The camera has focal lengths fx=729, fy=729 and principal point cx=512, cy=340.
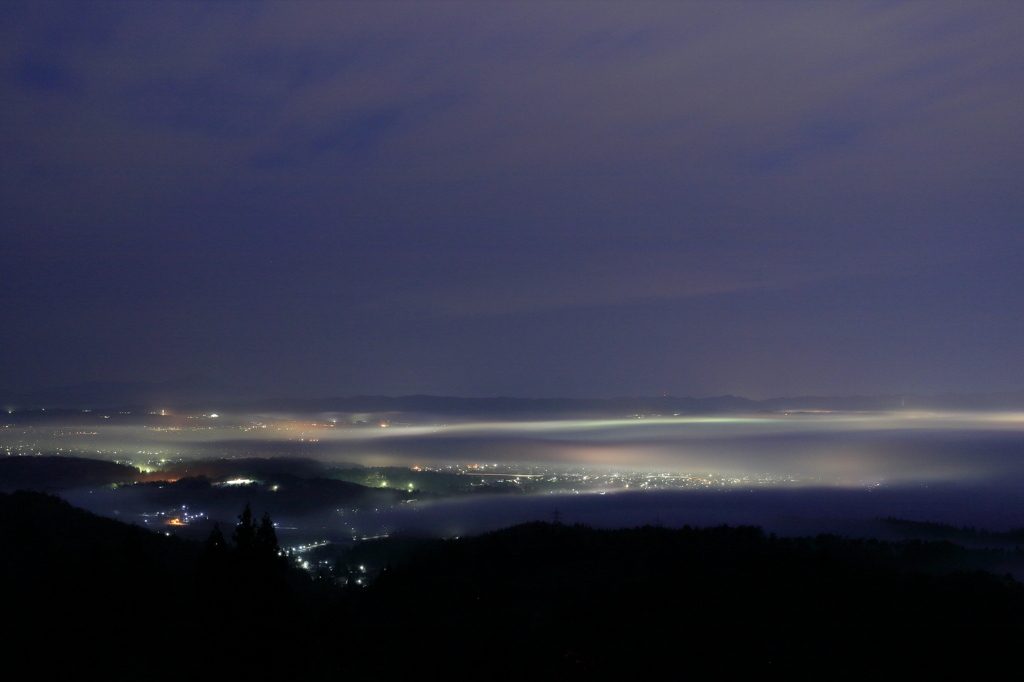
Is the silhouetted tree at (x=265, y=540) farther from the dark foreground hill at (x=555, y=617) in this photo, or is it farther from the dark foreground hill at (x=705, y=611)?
the dark foreground hill at (x=705, y=611)

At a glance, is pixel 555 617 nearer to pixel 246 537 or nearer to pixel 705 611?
pixel 705 611

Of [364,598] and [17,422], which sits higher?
[17,422]

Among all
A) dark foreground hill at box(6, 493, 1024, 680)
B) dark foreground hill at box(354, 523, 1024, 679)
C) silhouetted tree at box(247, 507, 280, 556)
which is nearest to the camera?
dark foreground hill at box(6, 493, 1024, 680)

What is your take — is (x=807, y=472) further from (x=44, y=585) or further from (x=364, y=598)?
(x=44, y=585)

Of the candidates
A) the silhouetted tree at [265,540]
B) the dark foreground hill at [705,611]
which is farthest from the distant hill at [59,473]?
the silhouetted tree at [265,540]

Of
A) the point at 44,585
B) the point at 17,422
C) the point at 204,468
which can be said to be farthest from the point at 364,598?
the point at 17,422

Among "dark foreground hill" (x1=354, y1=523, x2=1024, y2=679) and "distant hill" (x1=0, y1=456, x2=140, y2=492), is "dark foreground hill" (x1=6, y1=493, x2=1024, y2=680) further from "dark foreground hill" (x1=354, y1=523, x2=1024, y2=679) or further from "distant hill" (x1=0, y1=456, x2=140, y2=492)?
"distant hill" (x1=0, y1=456, x2=140, y2=492)

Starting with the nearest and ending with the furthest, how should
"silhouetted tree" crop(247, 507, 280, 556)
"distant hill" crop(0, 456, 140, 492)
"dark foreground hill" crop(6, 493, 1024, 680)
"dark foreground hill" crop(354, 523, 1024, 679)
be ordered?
"dark foreground hill" crop(6, 493, 1024, 680) → "dark foreground hill" crop(354, 523, 1024, 679) → "silhouetted tree" crop(247, 507, 280, 556) → "distant hill" crop(0, 456, 140, 492)

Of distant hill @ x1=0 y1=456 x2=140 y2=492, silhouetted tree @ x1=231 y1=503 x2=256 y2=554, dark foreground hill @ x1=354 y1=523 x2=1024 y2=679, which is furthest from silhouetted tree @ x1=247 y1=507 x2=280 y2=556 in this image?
distant hill @ x1=0 y1=456 x2=140 y2=492
